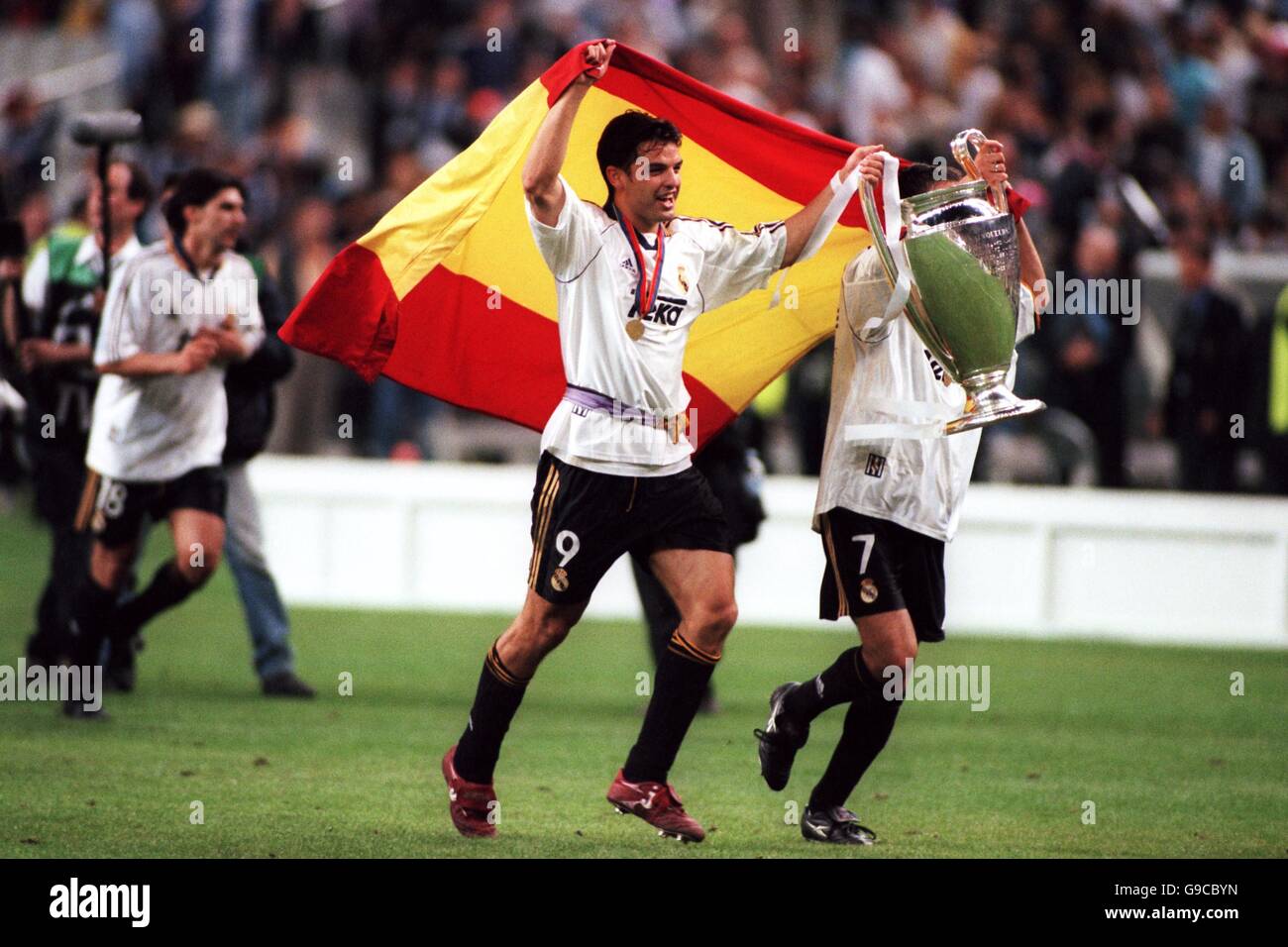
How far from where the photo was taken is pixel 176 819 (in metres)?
7.22

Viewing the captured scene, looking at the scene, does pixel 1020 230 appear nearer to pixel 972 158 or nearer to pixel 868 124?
pixel 972 158

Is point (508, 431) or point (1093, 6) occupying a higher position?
point (1093, 6)

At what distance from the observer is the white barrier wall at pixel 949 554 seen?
13.2m

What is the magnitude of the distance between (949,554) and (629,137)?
7.23 m

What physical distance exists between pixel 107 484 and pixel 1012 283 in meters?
4.20

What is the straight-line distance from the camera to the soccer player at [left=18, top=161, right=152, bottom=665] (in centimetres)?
1001

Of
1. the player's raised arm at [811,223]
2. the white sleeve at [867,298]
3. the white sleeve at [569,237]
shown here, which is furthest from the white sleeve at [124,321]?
the white sleeve at [867,298]

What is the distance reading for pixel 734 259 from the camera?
709 cm

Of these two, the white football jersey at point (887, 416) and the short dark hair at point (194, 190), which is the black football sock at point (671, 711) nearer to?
the white football jersey at point (887, 416)

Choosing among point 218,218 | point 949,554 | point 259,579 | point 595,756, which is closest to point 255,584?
point 259,579

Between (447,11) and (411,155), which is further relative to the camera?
(447,11)
